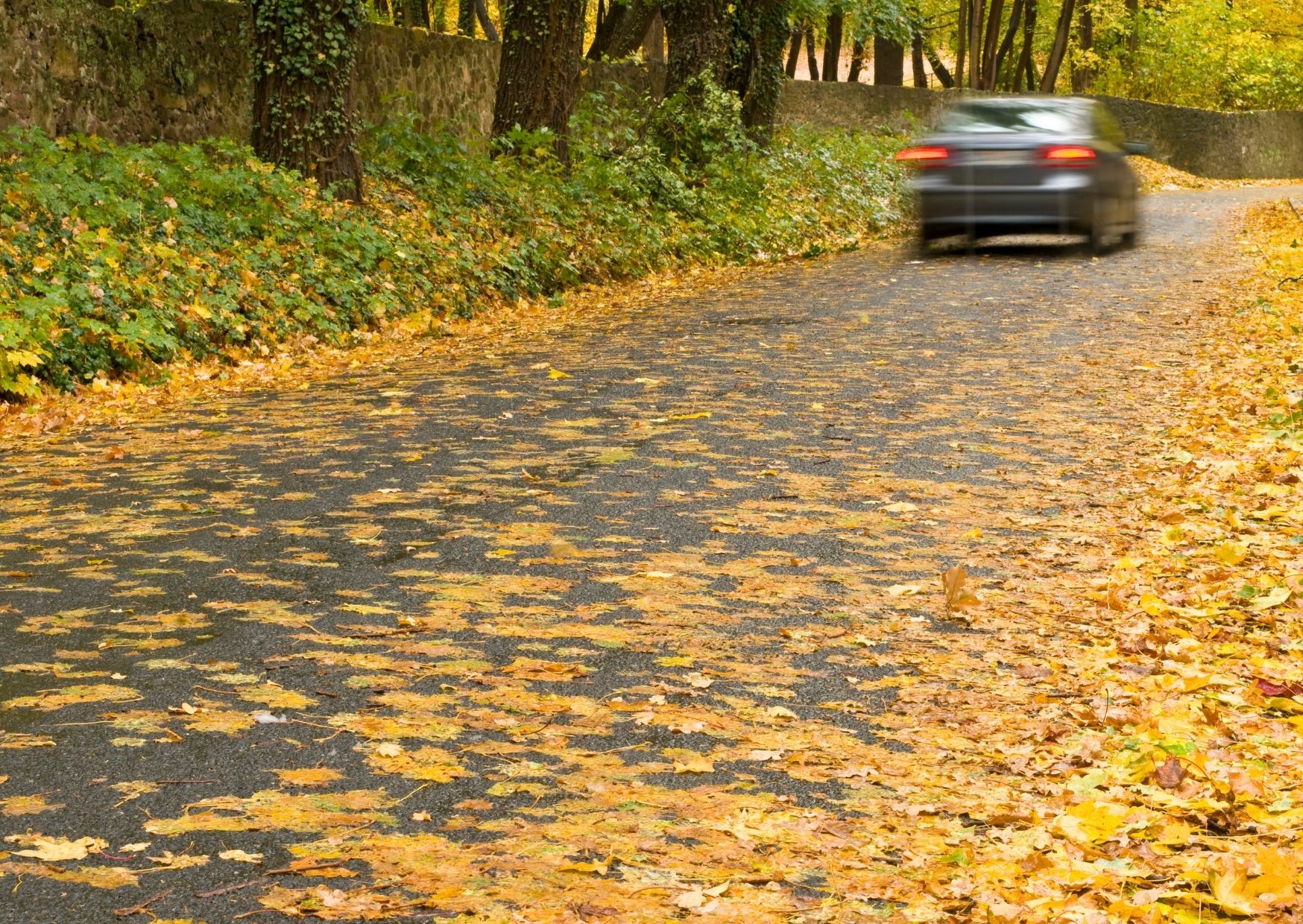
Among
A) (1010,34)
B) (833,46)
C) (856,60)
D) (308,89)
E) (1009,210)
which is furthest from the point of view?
(856,60)

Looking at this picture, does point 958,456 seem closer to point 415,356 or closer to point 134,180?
point 415,356

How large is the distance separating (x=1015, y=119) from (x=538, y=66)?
561 cm

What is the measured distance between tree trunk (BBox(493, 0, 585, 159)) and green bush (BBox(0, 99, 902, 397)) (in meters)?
0.54

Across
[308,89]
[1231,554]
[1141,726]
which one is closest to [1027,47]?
[308,89]

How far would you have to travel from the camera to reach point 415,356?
1198 cm

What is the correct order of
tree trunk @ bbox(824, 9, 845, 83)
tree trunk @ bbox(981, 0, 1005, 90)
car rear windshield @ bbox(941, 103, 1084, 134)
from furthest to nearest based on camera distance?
tree trunk @ bbox(981, 0, 1005, 90) → tree trunk @ bbox(824, 9, 845, 83) → car rear windshield @ bbox(941, 103, 1084, 134)

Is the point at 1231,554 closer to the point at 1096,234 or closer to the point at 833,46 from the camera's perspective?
the point at 1096,234

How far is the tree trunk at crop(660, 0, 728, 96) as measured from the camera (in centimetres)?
2180

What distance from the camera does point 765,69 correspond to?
2550cm

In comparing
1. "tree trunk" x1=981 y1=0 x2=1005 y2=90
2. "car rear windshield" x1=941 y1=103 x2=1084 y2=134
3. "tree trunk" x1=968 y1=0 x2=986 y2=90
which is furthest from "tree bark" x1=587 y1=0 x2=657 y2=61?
"car rear windshield" x1=941 y1=103 x2=1084 y2=134

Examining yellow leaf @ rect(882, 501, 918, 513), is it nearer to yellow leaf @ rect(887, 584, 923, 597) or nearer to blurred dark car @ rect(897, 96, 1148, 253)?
yellow leaf @ rect(887, 584, 923, 597)

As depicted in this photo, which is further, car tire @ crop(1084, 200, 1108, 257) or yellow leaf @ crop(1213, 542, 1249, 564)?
car tire @ crop(1084, 200, 1108, 257)

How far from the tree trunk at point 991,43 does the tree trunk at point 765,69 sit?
59.4 feet

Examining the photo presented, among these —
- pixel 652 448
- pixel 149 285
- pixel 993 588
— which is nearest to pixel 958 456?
pixel 652 448
